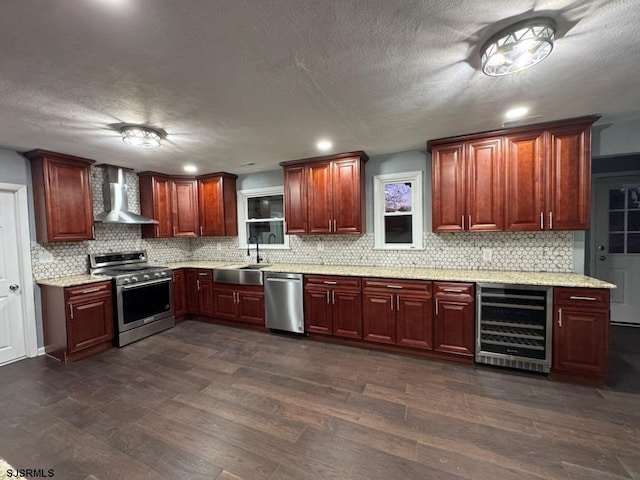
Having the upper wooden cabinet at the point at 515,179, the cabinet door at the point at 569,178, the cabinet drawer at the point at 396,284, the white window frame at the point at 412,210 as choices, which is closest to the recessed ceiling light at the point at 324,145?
the white window frame at the point at 412,210

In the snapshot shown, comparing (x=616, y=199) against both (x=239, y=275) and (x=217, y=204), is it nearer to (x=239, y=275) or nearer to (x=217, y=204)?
(x=239, y=275)

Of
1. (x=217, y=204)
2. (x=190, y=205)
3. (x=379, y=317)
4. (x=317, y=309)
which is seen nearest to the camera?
(x=379, y=317)

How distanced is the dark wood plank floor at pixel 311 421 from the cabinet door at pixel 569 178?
60.6 inches

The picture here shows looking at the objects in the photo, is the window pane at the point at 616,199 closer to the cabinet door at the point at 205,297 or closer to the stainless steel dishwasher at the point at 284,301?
the stainless steel dishwasher at the point at 284,301

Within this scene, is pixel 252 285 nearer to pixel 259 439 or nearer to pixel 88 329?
pixel 88 329

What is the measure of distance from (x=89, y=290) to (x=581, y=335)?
523 cm

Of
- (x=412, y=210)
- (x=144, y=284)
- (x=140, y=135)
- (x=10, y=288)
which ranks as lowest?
(x=144, y=284)

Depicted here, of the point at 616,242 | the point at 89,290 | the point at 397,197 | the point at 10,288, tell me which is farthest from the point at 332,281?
the point at 616,242

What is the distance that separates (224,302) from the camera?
425cm

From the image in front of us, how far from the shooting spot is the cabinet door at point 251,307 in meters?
3.97

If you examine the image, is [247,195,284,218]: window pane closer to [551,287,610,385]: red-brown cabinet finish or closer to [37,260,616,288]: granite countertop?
[37,260,616,288]: granite countertop

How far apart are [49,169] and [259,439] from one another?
3.81 meters

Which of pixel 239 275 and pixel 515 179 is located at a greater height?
pixel 515 179

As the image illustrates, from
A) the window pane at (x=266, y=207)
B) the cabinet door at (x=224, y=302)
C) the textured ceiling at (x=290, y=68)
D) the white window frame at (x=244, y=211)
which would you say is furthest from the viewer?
the white window frame at (x=244, y=211)
